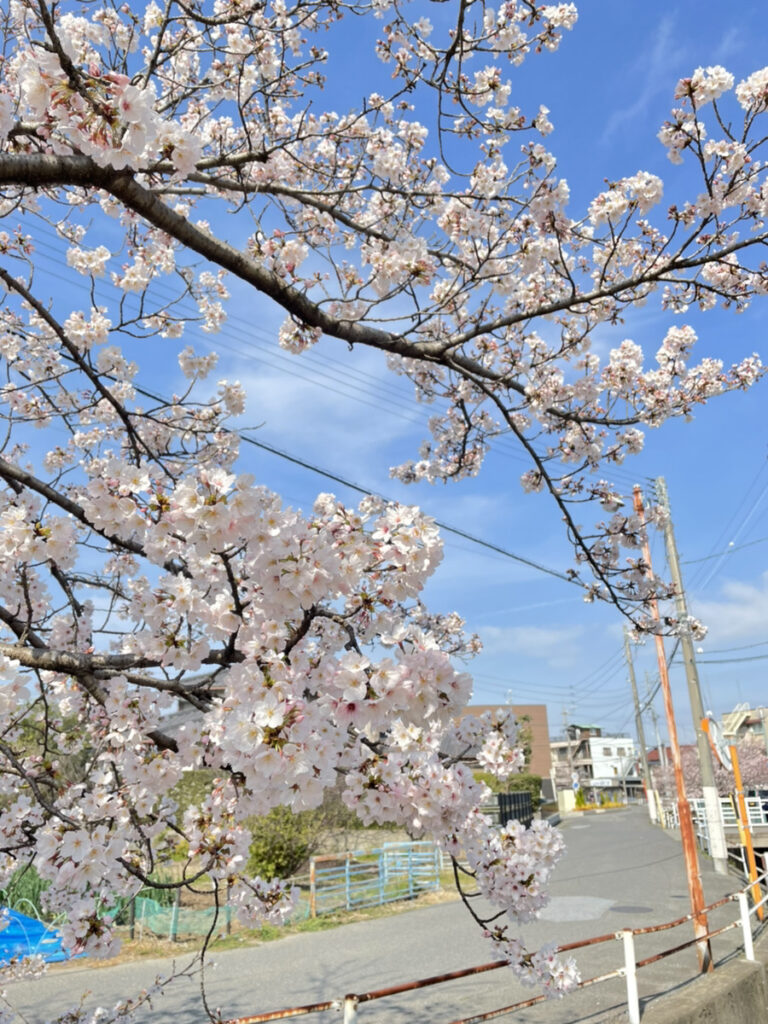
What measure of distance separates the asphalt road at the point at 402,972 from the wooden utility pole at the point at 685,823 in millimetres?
392

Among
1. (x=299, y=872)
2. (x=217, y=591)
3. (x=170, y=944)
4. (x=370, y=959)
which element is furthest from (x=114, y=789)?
(x=299, y=872)

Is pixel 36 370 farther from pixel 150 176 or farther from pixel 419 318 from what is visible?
pixel 419 318

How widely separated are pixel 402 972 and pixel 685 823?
12.0ft

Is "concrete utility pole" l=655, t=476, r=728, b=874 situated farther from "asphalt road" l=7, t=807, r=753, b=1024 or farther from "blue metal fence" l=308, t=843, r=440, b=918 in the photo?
"blue metal fence" l=308, t=843, r=440, b=918

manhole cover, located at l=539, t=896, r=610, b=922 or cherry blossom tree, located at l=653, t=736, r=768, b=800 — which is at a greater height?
cherry blossom tree, located at l=653, t=736, r=768, b=800

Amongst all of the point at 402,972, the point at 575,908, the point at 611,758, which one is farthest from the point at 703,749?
the point at 611,758

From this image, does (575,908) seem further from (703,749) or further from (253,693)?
(253,693)

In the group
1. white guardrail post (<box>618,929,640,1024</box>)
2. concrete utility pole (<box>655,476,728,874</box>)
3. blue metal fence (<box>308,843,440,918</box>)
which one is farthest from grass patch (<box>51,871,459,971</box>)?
concrete utility pole (<box>655,476,728,874</box>)

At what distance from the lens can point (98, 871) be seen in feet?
8.98

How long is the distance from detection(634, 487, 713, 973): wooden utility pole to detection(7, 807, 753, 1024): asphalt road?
1.29 ft

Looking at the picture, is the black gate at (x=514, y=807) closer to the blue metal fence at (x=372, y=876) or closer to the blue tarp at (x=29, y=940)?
the blue metal fence at (x=372, y=876)

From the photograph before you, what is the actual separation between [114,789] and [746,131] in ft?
14.2

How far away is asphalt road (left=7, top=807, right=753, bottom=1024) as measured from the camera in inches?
269

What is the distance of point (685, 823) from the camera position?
862 centimetres
